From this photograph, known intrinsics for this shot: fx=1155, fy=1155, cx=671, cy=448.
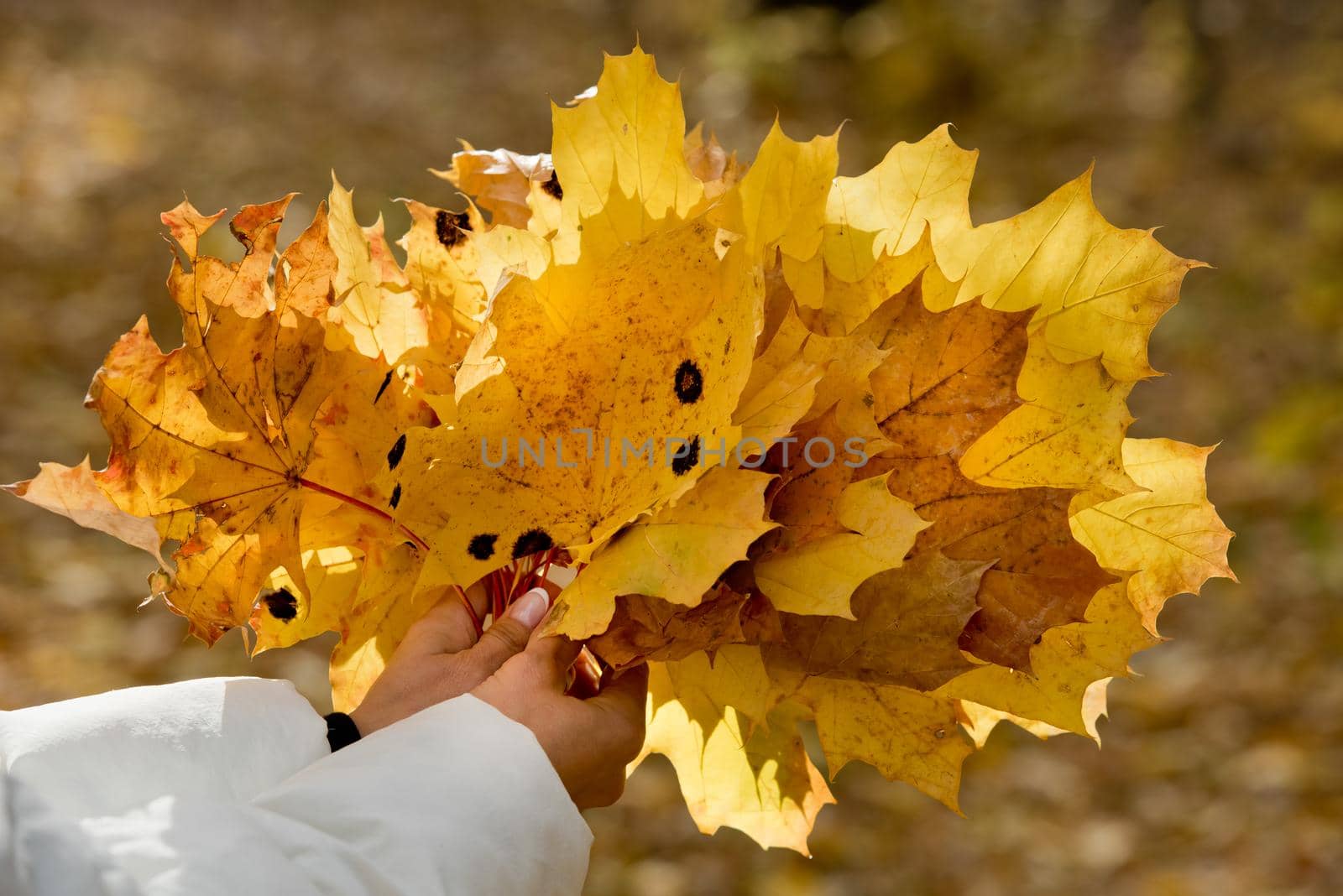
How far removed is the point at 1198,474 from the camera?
66 cm

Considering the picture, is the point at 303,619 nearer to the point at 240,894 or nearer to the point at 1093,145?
the point at 240,894

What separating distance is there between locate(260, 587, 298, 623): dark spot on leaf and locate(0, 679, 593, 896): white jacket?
2.4 inches

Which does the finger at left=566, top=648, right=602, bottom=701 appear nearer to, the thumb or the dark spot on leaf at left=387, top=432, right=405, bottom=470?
the thumb

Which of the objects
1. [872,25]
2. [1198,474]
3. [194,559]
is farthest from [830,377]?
[872,25]

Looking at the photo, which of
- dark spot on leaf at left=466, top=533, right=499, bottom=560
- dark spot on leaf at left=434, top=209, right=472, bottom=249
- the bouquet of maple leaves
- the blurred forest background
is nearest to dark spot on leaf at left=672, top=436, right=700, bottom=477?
the bouquet of maple leaves

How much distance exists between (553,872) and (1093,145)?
10.4 ft

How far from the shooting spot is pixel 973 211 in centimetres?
293

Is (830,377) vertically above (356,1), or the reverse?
(830,377)

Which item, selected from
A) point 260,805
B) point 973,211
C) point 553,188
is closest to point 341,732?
point 260,805

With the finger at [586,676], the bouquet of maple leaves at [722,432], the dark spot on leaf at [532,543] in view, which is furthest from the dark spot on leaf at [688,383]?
the finger at [586,676]

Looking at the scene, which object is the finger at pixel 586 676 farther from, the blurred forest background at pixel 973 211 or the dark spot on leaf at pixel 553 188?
the blurred forest background at pixel 973 211

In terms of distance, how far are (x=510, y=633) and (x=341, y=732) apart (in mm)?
109

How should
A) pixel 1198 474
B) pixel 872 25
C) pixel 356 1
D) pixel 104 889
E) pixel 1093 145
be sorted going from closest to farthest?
pixel 104 889 → pixel 1198 474 → pixel 1093 145 → pixel 872 25 → pixel 356 1

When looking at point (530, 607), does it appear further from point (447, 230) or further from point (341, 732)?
point (447, 230)
